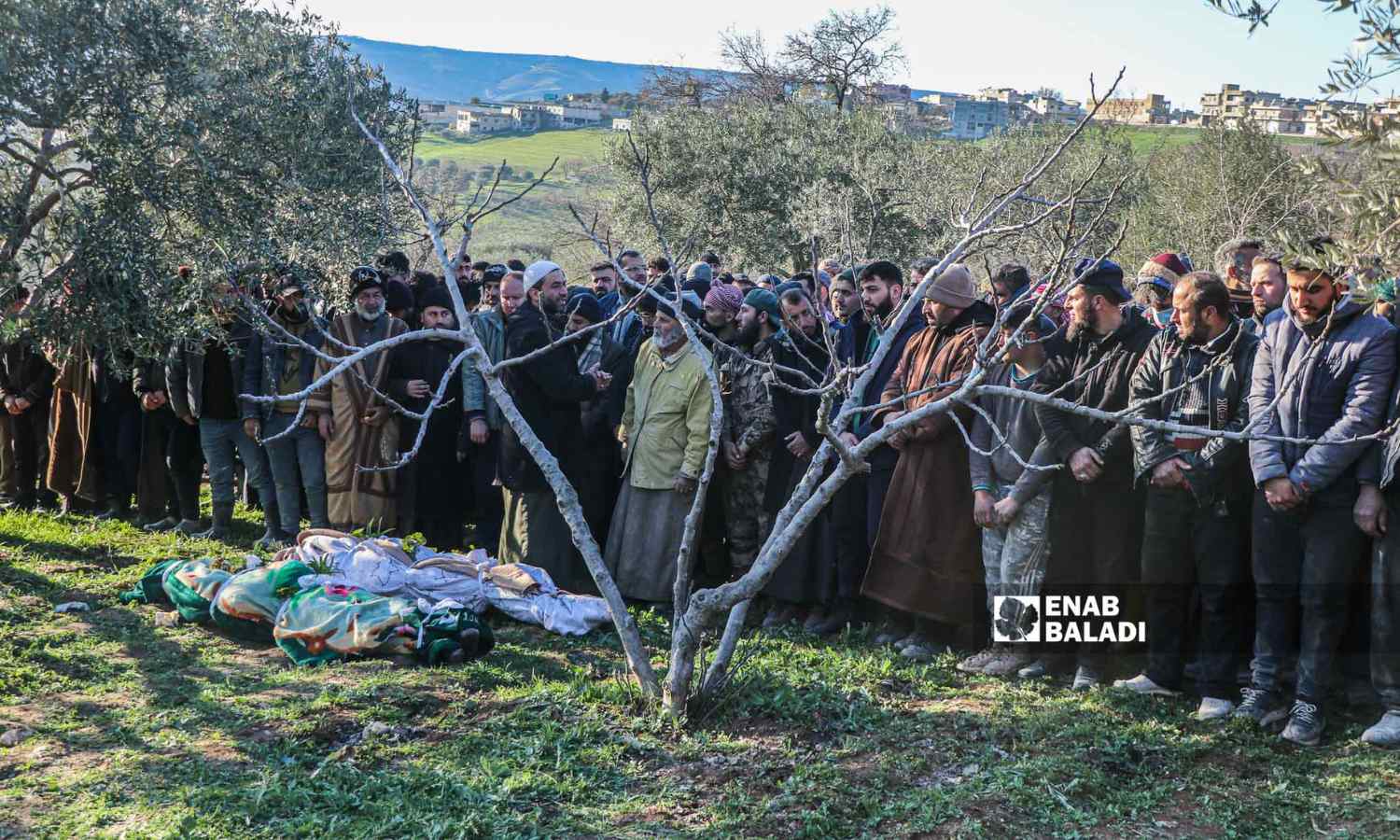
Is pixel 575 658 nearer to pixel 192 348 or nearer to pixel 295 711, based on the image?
pixel 295 711

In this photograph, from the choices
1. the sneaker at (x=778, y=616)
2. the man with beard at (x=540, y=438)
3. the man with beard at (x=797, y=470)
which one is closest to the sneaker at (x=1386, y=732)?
the man with beard at (x=797, y=470)

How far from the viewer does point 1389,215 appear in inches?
157

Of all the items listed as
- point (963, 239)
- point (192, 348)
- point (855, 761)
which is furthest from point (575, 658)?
point (192, 348)

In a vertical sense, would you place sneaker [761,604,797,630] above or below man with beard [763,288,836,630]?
below

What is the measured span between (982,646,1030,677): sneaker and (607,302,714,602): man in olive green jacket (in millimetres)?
2246

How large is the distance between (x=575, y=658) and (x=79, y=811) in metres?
2.76

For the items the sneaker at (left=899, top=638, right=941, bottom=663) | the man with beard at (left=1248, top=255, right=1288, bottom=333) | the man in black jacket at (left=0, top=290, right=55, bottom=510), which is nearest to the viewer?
the man with beard at (left=1248, top=255, right=1288, bottom=333)

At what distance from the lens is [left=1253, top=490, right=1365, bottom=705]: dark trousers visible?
18.7 ft

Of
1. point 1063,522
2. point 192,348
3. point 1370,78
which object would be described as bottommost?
point 1063,522

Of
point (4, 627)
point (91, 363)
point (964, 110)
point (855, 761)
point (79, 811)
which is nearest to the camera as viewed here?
point (79, 811)

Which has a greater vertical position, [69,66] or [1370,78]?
[69,66]

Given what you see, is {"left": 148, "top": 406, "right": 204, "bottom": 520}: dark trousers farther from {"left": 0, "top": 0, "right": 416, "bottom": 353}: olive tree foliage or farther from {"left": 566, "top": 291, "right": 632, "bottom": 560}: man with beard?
{"left": 566, "top": 291, "right": 632, "bottom": 560}: man with beard

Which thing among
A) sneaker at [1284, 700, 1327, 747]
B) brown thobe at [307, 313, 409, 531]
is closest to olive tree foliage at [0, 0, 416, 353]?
brown thobe at [307, 313, 409, 531]

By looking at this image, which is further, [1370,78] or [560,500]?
[560,500]
